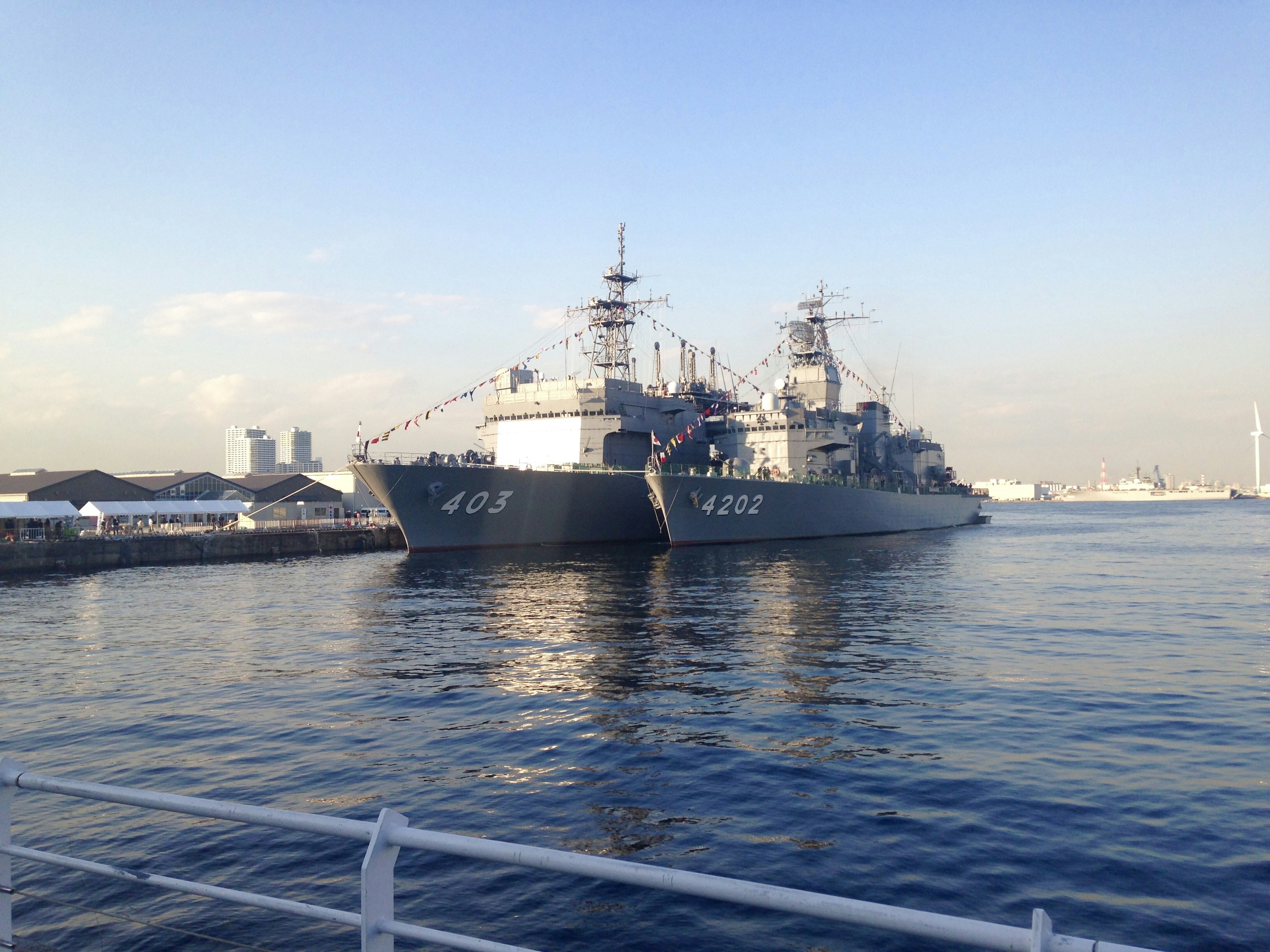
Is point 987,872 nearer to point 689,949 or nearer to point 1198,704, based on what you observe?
point 689,949

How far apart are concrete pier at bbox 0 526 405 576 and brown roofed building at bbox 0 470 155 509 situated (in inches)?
393

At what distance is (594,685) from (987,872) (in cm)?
719


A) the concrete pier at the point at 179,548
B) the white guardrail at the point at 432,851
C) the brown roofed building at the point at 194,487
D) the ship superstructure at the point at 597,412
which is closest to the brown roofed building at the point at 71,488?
the brown roofed building at the point at 194,487

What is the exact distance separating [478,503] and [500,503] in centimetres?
87

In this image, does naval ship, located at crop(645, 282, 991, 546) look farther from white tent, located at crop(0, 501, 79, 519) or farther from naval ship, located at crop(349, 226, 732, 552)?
white tent, located at crop(0, 501, 79, 519)

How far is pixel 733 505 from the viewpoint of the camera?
125 ft

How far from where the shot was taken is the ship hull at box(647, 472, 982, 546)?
3603 cm

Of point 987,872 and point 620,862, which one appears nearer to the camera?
point 620,862

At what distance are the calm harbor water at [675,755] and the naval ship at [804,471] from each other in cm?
1551

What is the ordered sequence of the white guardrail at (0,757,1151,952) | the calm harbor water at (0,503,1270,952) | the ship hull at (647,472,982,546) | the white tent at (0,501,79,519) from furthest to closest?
the white tent at (0,501,79,519) → the ship hull at (647,472,982,546) → the calm harbor water at (0,503,1270,952) → the white guardrail at (0,757,1151,952)

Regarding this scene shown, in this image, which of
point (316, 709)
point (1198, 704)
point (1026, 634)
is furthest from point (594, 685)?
point (1026, 634)

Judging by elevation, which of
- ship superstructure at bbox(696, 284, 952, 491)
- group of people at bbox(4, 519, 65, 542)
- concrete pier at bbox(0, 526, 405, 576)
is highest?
ship superstructure at bbox(696, 284, 952, 491)

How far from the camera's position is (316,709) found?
1162cm

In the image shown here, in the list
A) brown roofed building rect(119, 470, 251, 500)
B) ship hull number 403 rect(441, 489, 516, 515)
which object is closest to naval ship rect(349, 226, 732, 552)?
ship hull number 403 rect(441, 489, 516, 515)
